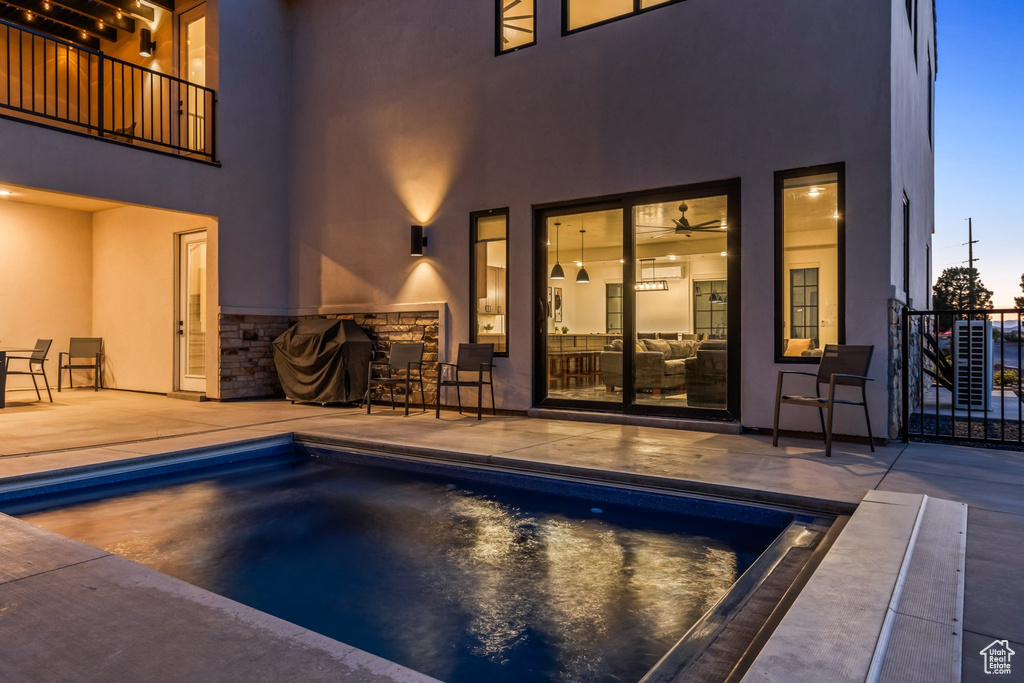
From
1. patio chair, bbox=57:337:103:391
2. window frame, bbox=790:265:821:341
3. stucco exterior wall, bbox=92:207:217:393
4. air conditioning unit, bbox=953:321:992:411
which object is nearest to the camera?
window frame, bbox=790:265:821:341

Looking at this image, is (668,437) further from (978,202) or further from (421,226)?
(978,202)

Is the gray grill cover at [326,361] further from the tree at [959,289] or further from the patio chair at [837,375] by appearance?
the tree at [959,289]

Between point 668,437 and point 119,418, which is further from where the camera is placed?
point 119,418

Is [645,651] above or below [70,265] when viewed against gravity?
below

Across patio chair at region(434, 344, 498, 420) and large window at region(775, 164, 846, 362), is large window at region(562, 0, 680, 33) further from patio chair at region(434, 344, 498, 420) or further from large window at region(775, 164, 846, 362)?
patio chair at region(434, 344, 498, 420)

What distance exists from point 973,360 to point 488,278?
207 inches

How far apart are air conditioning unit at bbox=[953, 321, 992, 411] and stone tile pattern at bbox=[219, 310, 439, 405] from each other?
5645 millimetres

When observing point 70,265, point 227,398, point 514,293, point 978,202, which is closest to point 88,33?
point 70,265

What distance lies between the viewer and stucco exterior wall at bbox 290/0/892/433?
481 centimetres

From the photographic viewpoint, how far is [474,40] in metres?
6.89

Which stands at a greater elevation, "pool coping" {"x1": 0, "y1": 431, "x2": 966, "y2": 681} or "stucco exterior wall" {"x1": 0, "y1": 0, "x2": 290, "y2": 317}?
"stucco exterior wall" {"x1": 0, "y1": 0, "x2": 290, "y2": 317}

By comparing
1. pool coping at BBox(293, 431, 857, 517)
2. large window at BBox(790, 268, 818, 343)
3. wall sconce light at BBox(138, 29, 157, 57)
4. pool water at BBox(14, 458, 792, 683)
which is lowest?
pool water at BBox(14, 458, 792, 683)

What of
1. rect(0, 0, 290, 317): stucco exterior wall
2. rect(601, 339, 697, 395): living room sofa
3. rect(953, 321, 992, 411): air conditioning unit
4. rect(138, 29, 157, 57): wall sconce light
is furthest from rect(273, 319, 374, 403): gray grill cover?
rect(953, 321, 992, 411): air conditioning unit

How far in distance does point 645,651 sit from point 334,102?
8.02 metres
